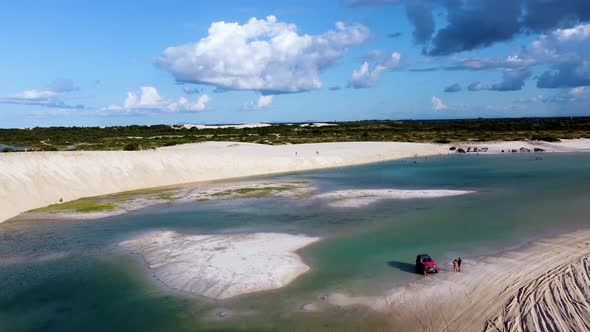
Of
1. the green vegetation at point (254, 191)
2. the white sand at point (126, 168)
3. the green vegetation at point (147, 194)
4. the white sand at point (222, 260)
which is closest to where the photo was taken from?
the white sand at point (222, 260)

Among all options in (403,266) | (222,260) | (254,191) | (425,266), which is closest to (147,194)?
(254,191)

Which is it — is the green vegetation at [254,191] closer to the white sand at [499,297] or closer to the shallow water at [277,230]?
the shallow water at [277,230]

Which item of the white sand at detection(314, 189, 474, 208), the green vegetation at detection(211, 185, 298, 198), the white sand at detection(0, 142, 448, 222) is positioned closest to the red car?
the white sand at detection(314, 189, 474, 208)

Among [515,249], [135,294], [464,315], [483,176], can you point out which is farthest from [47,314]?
[483,176]

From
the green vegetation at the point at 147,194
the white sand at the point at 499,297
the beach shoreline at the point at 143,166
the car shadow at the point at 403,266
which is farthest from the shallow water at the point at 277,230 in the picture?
the beach shoreline at the point at 143,166

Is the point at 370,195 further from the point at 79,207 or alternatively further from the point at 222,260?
the point at 79,207

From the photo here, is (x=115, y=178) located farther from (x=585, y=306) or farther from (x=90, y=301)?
(x=585, y=306)
